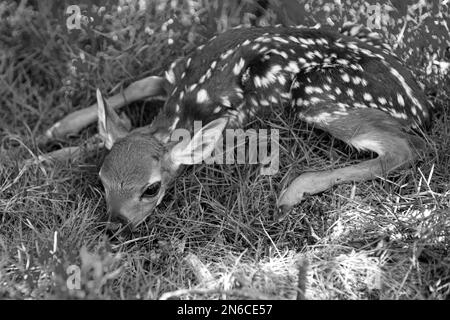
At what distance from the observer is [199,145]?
3309 millimetres

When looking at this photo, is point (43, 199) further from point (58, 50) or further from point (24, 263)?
point (58, 50)

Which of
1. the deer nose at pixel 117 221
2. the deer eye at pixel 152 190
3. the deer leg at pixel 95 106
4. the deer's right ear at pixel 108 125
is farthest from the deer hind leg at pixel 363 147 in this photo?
the deer leg at pixel 95 106

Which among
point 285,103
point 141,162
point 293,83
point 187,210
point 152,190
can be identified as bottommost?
point 187,210

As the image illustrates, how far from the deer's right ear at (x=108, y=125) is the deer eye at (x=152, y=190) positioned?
35 cm

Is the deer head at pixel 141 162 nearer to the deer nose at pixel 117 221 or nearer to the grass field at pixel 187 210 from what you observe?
the deer nose at pixel 117 221

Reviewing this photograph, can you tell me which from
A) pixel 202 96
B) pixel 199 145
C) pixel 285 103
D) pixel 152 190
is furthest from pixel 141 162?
pixel 285 103

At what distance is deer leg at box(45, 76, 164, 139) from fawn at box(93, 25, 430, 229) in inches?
10.2

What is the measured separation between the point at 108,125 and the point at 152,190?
0.43 metres

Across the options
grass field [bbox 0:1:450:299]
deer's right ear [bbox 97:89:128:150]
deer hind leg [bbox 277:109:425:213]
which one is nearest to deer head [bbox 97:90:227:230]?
deer's right ear [bbox 97:89:128:150]

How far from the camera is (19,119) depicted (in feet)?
13.4

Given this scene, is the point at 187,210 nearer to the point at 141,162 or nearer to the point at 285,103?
the point at 141,162

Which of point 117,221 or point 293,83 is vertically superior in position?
point 293,83

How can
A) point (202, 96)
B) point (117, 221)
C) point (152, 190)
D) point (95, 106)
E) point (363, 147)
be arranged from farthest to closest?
1. point (95, 106)
2. point (202, 96)
3. point (363, 147)
4. point (152, 190)
5. point (117, 221)

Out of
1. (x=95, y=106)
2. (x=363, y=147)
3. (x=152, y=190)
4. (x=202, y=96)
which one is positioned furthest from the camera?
(x=95, y=106)
